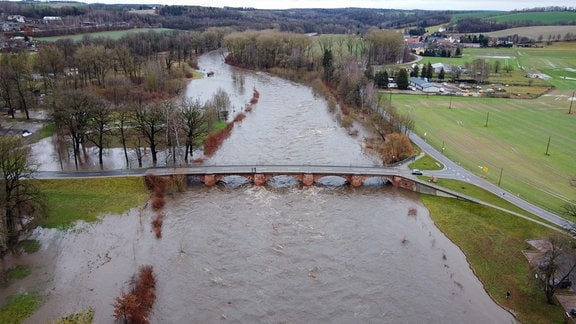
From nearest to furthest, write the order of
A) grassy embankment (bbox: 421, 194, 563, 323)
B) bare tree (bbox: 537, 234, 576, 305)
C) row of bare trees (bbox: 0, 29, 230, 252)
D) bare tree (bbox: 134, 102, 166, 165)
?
bare tree (bbox: 537, 234, 576, 305) < grassy embankment (bbox: 421, 194, 563, 323) < row of bare trees (bbox: 0, 29, 230, 252) < bare tree (bbox: 134, 102, 166, 165)

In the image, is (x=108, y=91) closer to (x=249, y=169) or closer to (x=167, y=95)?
(x=167, y=95)

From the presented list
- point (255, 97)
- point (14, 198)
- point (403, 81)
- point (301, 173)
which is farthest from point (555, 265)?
point (403, 81)

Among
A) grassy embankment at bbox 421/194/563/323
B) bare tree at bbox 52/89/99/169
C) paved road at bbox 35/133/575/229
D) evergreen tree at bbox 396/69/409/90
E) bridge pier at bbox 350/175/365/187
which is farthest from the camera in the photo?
evergreen tree at bbox 396/69/409/90

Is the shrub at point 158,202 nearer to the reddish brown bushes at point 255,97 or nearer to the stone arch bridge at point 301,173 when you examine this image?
the stone arch bridge at point 301,173

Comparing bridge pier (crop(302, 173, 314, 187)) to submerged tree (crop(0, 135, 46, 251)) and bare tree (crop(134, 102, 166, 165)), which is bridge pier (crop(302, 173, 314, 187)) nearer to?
bare tree (crop(134, 102, 166, 165))

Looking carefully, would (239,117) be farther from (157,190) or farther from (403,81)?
(403,81)

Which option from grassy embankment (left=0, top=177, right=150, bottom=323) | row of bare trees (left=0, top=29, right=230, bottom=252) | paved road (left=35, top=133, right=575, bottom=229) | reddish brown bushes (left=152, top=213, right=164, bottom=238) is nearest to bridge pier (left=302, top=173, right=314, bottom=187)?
paved road (left=35, top=133, right=575, bottom=229)
